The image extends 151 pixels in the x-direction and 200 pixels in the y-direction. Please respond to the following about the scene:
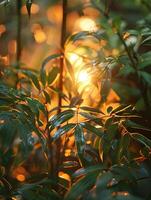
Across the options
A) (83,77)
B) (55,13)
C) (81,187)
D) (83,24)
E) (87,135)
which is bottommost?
(81,187)

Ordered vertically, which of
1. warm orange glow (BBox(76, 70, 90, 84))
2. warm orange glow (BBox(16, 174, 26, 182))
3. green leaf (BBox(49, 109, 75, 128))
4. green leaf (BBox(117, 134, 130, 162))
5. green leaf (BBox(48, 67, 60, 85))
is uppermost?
green leaf (BBox(48, 67, 60, 85))

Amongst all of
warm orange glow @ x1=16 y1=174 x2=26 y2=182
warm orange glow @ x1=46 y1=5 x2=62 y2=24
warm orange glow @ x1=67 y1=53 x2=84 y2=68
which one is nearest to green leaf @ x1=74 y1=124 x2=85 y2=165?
warm orange glow @ x1=67 y1=53 x2=84 y2=68

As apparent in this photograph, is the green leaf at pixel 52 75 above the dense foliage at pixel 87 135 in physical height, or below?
above

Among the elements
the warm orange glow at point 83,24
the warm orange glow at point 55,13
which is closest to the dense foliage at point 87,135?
the warm orange glow at point 83,24

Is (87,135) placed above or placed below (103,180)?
above

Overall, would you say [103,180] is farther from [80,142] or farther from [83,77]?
[83,77]

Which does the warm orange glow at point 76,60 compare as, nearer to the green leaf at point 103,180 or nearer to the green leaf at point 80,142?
the green leaf at point 80,142

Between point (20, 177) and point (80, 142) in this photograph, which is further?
point (20, 177)

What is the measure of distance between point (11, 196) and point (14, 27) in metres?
1.31

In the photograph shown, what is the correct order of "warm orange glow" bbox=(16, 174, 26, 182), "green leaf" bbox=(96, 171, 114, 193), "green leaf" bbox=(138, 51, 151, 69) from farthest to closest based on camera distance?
1. "warm orange glow" bbox=(16, 174, 26, 182)
2. "green leaf" bbox=(138, 51, 151, 69)
3. "green leaf" bbox=(96, 171, 114, 193)

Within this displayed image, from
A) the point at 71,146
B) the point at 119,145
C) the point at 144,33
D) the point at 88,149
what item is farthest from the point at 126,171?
the point at 71,146

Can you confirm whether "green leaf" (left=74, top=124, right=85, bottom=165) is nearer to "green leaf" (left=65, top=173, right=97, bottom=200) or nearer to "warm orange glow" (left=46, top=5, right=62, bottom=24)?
"green leaf" (left=65, top=173, right=97, bottom=200)

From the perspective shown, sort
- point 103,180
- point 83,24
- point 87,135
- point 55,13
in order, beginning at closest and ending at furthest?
point 103,180
point 87,135
point 83,24
point 55,13

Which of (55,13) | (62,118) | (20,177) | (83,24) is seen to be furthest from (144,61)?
(55,13)
